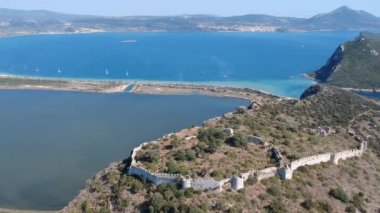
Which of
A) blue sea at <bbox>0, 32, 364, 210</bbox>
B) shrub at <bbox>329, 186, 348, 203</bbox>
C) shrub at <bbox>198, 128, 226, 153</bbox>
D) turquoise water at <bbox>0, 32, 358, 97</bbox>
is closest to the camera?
shrub at <bbox>329, 186, 348, 203</bbox>

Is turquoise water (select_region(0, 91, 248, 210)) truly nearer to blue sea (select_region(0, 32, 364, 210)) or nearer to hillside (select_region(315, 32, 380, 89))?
blue sea (select_region(0, 32, 364, 210))

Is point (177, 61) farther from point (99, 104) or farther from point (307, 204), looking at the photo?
point (307, 204)

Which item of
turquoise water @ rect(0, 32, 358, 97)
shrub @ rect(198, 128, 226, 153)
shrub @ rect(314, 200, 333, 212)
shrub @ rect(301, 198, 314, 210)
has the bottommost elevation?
turquoise water @ rect(0, 32, 358, 97)

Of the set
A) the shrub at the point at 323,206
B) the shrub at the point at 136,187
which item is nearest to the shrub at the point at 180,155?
the shrub at the point at 136,187

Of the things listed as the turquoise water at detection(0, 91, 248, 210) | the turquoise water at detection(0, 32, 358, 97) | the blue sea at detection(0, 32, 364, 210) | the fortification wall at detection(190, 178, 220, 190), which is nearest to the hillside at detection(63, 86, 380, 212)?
the fortification wall at detection(190, 178, 220, 190)

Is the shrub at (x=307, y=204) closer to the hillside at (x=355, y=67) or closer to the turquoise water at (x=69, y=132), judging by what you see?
the turquoise water at (x=69, y=132)

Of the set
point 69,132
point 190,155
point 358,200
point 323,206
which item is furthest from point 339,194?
point 69,132
